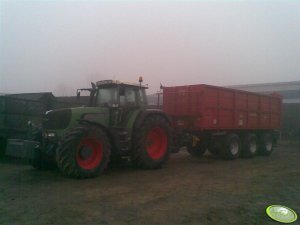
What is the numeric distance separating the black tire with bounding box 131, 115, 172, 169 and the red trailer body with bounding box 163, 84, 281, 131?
1940mm

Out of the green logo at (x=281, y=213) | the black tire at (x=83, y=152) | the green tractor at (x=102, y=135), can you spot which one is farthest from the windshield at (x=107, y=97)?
the green logo at (x=281, y=213)

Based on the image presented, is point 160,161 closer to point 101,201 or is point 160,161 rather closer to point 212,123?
point 212,123

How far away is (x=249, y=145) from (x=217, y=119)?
2.76 meters

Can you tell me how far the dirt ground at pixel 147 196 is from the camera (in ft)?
20.5

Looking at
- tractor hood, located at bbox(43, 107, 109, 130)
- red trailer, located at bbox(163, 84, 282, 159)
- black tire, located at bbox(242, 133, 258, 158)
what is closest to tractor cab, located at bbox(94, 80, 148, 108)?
tractor hood, located at bbox(43, 107, 109, 130)

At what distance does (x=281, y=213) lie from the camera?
22.3ft

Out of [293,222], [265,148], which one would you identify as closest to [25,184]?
[293,222]

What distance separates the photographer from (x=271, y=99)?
17.4m

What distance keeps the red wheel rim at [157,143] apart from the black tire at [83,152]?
1994 mm

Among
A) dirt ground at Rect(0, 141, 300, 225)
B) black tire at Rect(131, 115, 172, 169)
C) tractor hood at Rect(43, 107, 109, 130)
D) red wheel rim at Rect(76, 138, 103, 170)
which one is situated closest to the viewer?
dirt ground at Rect(0, 141, 300, 225)

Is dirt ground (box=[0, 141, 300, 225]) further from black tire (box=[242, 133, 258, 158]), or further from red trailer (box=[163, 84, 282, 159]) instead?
black tire (box=[242, 133, 258, 158])

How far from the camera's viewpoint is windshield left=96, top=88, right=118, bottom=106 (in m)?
10.6

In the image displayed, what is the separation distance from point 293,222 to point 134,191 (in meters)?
3.34

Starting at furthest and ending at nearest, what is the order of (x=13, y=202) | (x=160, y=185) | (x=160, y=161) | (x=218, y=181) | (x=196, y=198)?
(x=160, y=161) < (x=218, y=181) < (x=160, y=185) < (x=196, y=198) < (x=13, y=202)
